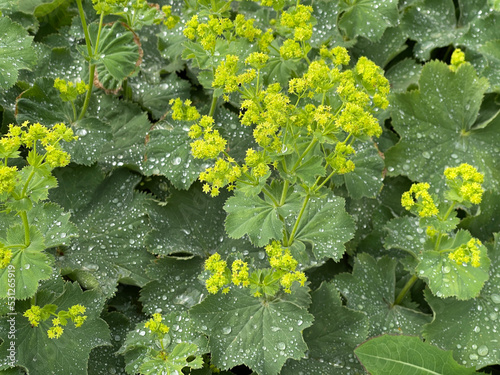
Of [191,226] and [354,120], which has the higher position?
[354,120]

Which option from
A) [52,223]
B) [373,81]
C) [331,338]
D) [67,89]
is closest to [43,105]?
[67,89]

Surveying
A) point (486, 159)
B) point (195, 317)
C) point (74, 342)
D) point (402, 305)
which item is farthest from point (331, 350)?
point (486, 159)

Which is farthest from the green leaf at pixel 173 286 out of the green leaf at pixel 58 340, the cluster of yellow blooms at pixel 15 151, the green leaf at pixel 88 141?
the cluster of yellow blooms at pixel 15 151

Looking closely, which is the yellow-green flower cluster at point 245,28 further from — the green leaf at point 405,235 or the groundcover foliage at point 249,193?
the green leaf at point 405,235

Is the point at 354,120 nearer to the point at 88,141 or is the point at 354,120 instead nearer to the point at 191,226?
the point at 191,226

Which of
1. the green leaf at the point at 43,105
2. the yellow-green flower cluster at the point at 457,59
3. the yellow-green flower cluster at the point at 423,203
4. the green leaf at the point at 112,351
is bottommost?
the green leaf at the point at 112,351

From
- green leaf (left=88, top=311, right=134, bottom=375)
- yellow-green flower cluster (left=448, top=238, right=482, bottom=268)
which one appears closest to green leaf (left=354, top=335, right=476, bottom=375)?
yellow-green flower cluster (left=448, top=238, right=482, bottom=268)
